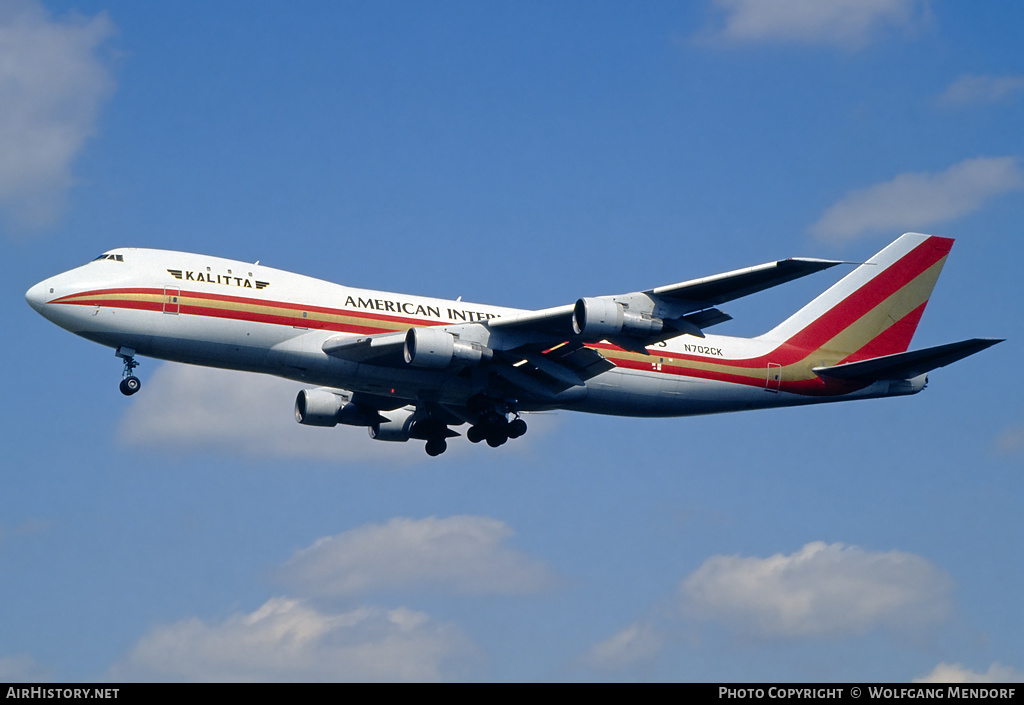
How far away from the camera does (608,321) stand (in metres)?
35.4

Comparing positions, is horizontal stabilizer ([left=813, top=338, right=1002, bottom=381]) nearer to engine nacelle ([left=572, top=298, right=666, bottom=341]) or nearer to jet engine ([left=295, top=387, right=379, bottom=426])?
engine nacelle ([left=572, top=298, right=666, bottom=341])

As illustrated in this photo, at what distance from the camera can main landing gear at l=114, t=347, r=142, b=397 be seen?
36.8 metres

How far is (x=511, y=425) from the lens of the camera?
134ft

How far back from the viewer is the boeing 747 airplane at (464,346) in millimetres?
36344

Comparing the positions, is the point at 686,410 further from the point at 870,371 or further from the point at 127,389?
the point at 127,389

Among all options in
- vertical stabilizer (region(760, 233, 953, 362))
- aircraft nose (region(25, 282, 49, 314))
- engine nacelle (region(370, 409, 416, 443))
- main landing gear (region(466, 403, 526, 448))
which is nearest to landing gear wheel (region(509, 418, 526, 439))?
main landing gear (region(466, 403, 526, 448))

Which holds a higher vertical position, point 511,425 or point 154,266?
point 154,266

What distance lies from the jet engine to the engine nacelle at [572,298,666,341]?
11775mm

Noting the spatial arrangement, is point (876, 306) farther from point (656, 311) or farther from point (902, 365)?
point (656, 311)

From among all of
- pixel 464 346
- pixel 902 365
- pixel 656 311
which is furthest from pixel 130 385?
pixel 902 365

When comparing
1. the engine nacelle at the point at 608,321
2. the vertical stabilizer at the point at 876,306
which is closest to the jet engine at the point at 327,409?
the engine nacelle at the point at 608,321

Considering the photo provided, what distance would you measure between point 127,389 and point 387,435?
11.3m

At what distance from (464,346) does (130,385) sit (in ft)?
35.7
